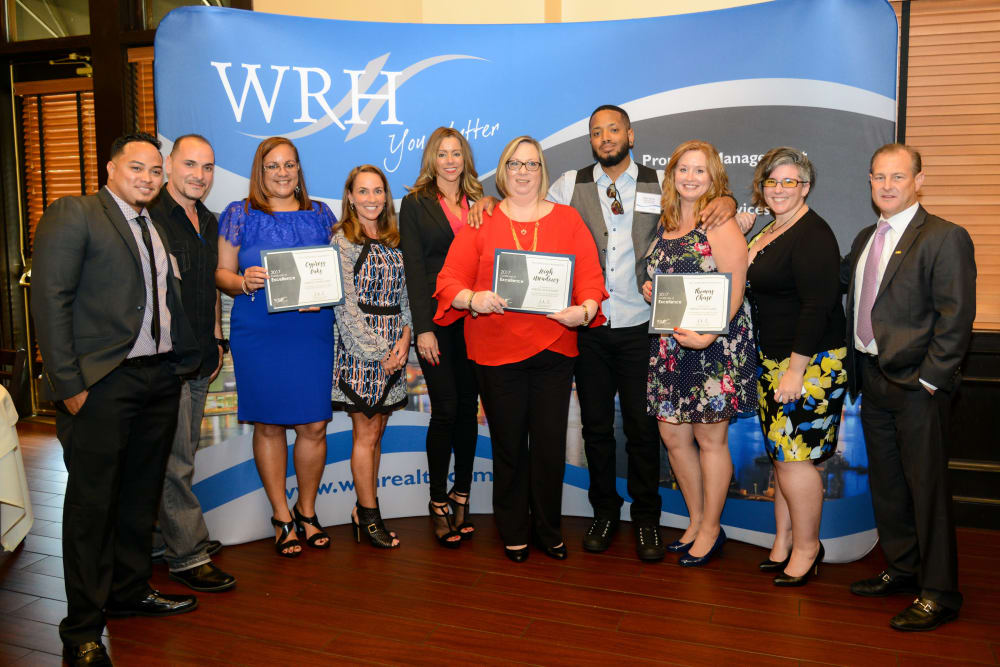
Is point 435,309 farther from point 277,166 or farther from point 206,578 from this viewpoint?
point 206,578

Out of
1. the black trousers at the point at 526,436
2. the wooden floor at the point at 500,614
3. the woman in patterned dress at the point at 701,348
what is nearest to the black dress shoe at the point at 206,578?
the wooden floor at the point at 500,614

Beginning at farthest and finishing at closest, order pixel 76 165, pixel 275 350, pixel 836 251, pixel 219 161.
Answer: pixel 76 165
pixel 219 161
pixel 275 350
pixel 836 251

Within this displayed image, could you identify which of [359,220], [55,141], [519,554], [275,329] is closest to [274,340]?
[275,329]

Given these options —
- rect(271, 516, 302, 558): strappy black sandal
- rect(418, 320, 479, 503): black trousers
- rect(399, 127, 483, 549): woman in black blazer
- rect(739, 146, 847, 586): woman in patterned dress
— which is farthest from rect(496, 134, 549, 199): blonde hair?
rect(271, 516, 302, 558): strappy black sandal

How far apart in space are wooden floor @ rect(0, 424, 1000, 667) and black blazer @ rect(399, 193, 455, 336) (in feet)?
3.69

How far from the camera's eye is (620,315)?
3289mm

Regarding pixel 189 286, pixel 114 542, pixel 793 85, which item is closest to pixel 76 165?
pixel 189 286

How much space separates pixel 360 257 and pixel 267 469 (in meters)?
1.07

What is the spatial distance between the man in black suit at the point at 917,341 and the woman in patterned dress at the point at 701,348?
1.50ft

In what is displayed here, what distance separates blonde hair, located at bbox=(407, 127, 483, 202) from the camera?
334cm

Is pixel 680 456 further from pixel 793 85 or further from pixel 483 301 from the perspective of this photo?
pixel 793 85

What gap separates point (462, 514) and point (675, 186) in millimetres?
1845

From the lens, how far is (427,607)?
2914mm

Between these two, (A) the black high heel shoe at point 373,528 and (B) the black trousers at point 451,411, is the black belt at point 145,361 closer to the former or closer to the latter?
(B) the black trousers at point 451,411
